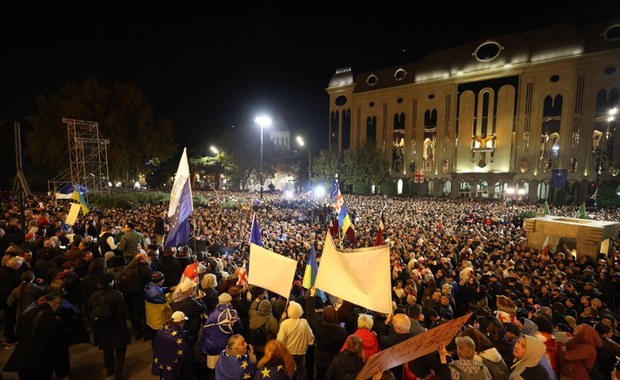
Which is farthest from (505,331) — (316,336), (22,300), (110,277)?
(22,300)

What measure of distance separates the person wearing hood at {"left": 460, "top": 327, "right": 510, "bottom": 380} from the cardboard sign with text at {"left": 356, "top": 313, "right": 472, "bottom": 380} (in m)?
0.54

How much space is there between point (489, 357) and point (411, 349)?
969 mm

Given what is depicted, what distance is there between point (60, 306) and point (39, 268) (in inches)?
102

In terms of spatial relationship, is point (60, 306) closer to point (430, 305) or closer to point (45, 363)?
point (45, 363)

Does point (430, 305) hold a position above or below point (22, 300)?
below

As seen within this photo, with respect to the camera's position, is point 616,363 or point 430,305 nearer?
point 616,363

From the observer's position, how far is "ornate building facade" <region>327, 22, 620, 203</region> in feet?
116

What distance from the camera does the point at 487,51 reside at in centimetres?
4141

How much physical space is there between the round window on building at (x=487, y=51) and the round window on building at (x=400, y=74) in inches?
383

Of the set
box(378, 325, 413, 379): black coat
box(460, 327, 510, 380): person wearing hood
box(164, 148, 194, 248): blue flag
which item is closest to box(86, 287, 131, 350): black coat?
box(164, 148, 194, 248): blue flag

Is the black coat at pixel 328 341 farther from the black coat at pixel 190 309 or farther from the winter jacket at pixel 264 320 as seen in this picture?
the black coat at pixel 190 309

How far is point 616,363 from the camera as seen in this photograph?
4.31 metres

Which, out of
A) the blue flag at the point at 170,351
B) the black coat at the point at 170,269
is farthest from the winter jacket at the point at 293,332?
the black coat at the point at 170,269

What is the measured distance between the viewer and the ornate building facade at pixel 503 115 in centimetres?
3541
